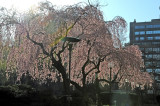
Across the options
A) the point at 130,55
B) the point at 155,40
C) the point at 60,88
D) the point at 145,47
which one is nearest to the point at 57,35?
the point at 130,55

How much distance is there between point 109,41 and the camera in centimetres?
1442

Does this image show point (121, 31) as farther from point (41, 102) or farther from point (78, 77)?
point (41, 102)

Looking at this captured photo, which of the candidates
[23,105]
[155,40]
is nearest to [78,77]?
[23,105]

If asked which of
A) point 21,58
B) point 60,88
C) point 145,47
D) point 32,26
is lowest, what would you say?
point 60,88

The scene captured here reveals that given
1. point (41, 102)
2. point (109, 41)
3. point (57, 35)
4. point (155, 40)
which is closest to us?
point (41, 102)

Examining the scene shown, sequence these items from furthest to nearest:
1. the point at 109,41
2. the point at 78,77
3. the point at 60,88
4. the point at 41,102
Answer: the point at 60,88, the point at 78,77, the point at 109,41, the point at 41,102

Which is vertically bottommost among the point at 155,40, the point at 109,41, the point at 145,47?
the point at 109,41

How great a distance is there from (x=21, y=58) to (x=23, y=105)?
460 cm

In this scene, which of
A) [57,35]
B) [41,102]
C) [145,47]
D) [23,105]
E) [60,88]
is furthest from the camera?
[145,47]

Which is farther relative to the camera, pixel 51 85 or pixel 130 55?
pixel 51 85

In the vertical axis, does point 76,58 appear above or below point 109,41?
below

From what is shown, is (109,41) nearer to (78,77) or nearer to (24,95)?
(78,77)

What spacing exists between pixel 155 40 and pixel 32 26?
92.5m

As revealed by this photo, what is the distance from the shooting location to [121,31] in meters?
15.3
